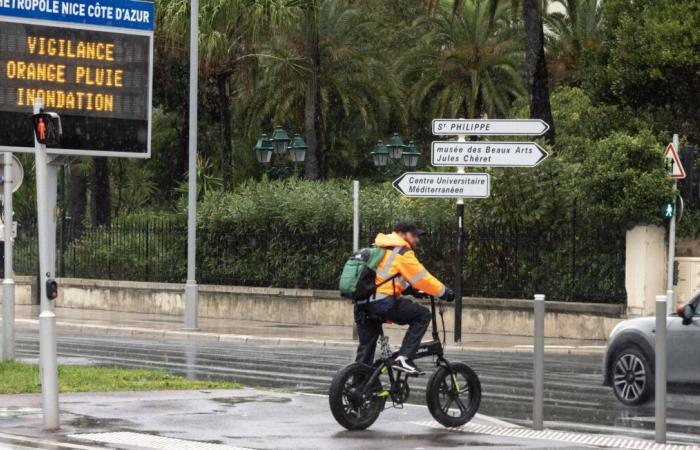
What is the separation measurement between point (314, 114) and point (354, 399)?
30.2 m

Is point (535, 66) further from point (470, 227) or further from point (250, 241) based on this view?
point (250, 241)

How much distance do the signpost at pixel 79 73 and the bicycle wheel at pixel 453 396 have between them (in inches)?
239

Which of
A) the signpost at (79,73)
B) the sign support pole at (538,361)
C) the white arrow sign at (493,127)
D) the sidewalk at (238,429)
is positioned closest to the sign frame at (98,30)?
the signpost at (79,73)

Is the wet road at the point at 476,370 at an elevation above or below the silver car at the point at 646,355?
below

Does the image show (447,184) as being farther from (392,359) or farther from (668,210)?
(392,359)

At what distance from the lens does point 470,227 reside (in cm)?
2995

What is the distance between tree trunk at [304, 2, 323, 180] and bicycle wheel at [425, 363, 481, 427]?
2894 cm

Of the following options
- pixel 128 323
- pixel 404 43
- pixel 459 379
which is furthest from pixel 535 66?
pixel 404 43

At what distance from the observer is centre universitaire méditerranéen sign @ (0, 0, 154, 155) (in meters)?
17.5

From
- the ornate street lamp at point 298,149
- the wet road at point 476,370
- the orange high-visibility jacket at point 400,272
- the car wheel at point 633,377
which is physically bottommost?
the wet road at point 476,370

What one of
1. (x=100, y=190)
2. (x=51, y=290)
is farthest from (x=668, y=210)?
(x=100, y=190)

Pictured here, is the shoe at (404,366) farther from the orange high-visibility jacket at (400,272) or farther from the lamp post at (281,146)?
the lamp post at (281,146)

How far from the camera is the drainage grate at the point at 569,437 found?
11898mm

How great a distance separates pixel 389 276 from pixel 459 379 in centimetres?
117
